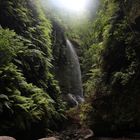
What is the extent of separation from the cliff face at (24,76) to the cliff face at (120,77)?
1725 mm

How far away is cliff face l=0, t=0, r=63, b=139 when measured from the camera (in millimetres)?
7082

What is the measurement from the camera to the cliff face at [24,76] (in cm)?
708

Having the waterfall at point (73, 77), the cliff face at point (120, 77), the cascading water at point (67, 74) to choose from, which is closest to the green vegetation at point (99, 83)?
the cliff face at point (120, 77)

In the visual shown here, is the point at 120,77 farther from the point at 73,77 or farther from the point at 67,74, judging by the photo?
the point at 73,77

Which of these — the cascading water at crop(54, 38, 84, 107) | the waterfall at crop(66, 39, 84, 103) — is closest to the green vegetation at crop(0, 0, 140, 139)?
the cascading water at crop(54, 38, 84, 107)

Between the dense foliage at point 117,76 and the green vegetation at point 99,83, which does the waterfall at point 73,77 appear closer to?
the green vegetation at point 99,83

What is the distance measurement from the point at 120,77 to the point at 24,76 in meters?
3.41

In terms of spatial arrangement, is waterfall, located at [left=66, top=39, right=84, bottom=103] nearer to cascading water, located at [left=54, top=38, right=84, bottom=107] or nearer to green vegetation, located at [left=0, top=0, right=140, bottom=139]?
cascading water, located at [left=54, top=38, right=84, bottom=107]

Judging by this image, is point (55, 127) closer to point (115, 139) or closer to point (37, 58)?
point (37, 58)

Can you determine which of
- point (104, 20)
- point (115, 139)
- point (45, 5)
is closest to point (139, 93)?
point (115, 139)

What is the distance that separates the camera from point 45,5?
51.7 feet

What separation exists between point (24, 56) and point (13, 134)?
3.12m

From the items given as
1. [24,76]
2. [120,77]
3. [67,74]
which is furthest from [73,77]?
[120,77]

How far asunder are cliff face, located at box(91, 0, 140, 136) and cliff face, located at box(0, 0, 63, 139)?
67.9 inches
